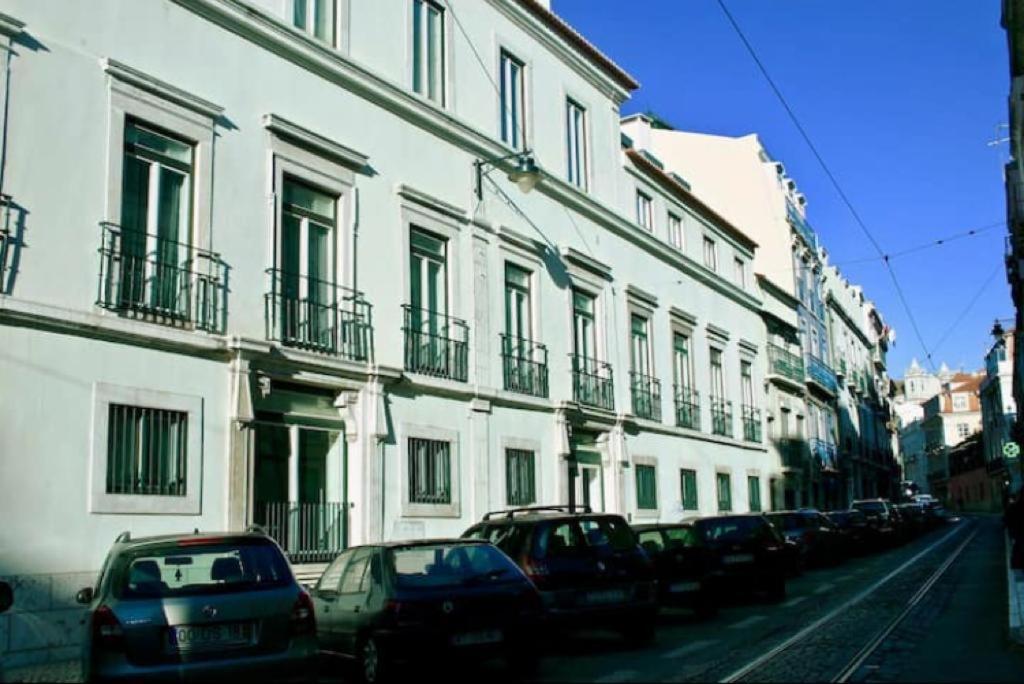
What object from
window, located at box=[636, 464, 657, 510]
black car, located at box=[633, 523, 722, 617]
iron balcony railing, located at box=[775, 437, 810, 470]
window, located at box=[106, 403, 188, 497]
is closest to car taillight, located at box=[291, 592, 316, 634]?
window, located at box=[106, 403, 188, 497]

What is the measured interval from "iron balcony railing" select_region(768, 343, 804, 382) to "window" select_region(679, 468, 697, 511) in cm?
978

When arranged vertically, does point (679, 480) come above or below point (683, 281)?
below

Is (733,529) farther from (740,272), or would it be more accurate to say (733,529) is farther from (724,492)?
(740,272)

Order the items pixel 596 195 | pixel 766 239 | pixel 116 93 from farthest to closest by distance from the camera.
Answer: pixel 766 239, pixel 596 195, pixel 116 93

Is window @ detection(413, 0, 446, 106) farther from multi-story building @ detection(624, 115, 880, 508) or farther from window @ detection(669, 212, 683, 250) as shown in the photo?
multi-story building @ detection(624, 115, 880, 508)

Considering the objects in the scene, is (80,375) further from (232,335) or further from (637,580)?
(637,580)

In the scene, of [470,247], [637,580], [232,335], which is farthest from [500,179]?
[637,580]

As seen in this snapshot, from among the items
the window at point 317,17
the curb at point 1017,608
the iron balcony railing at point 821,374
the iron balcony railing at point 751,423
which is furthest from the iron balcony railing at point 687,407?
the iron balcony railing at point 821,374

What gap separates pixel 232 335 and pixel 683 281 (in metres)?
18.3

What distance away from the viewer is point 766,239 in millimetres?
42938

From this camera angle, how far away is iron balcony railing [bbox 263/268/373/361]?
14.8 meters

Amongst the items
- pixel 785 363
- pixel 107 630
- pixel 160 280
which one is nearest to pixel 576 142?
pixel 160 280

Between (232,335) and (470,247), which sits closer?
(232,335)

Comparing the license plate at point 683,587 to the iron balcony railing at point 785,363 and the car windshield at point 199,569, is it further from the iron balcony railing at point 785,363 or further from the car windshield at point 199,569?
the iron balcony railing at point 785,363
